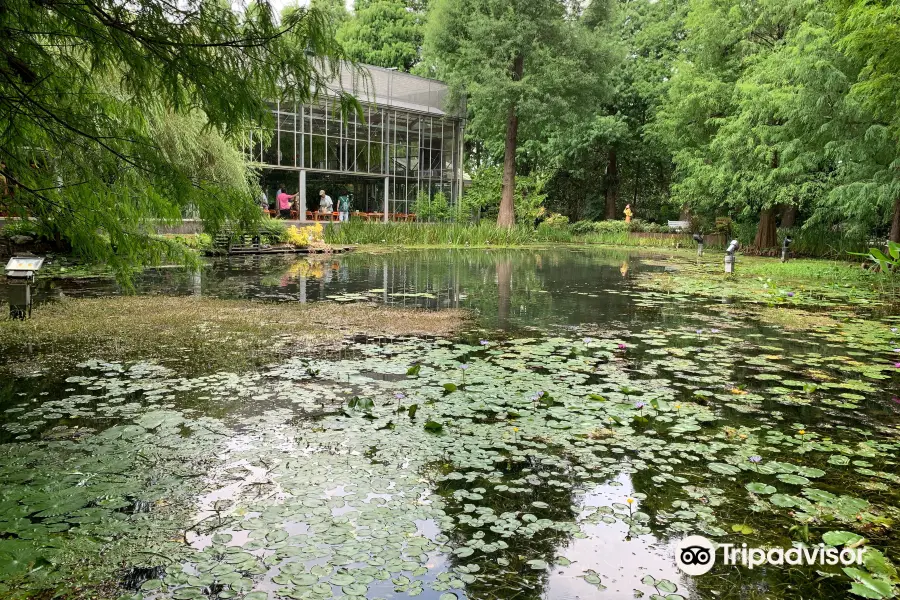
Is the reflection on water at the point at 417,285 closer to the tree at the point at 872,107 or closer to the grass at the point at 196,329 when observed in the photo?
the grass at the point at 196,329

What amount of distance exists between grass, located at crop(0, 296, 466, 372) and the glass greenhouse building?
20.5 meters

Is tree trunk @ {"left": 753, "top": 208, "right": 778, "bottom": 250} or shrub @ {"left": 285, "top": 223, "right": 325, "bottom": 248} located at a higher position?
tree trunk @ {"left": 753, "top": 208, "right": 778, "bottom": 250}

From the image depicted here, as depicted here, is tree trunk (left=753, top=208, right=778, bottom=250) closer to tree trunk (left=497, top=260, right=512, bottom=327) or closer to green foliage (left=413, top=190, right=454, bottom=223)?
tree trunk (left=497, top=260, right=512, bottom=327)

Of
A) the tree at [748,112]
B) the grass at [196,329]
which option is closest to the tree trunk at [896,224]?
the tree at [748,112]

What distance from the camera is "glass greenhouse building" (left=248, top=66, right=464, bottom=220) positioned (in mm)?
28812

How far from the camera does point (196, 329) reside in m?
7.07

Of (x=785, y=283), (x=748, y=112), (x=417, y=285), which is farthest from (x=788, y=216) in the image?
(x=417, y=285)

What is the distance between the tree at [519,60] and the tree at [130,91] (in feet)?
83.1

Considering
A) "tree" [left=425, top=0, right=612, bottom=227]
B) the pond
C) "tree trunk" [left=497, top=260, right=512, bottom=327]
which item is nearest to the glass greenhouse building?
"tree" [left=425, top=0, right=612, bottom=227]

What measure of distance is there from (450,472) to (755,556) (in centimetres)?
149

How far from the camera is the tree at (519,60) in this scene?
27797mm

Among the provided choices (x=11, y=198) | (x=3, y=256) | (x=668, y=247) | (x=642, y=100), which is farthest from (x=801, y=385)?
(x=642, y=100)

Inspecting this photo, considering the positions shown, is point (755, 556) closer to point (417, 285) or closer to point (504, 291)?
point (504, 291)

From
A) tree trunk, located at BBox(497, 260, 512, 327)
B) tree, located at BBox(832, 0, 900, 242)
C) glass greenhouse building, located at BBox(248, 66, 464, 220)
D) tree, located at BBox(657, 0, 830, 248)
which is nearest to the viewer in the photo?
tree trunk, located at BBox(497, 260, 512, 327)
